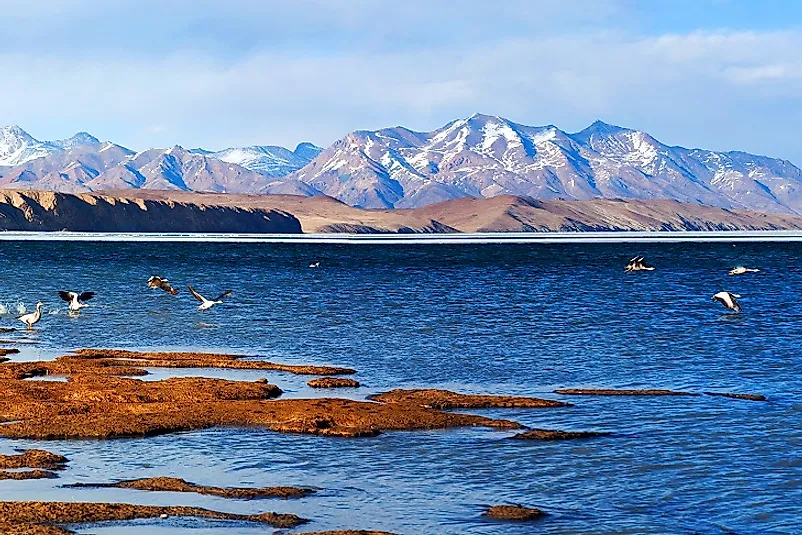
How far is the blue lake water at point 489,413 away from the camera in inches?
695

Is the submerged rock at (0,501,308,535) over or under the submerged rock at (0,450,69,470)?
under

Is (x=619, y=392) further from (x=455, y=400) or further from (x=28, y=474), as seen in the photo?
(x=28, y=474)

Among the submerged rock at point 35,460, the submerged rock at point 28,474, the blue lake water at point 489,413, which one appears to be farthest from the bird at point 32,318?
the submerged rock at point 28,474

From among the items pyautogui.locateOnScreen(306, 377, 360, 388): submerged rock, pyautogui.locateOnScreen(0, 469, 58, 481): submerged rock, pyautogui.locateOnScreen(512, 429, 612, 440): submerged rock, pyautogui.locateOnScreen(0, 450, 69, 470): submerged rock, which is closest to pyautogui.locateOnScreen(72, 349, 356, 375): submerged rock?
pyautogui.locateOnScreen(306, 377, 360, 388): submerged rock

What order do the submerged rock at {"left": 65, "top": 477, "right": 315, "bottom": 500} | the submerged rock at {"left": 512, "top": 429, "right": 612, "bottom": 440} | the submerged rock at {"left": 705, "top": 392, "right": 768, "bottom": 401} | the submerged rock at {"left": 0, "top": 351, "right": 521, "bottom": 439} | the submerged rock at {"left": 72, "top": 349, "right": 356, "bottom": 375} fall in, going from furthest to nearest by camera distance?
1. the submerged rock at {"left": 72, "top": 349, "right": 356, "bottom": 375}
2. the submerged rock at {"left": 705, "top": 392, "right": 768, "bottom": 401}
3. the submerged rock at {"left": 0, "top": 351, "right": 521, "bottom": 439}
4. the submerged rock at {"left": 512, "top": 429, "right": 612, "bottom": 440}
5. the submerged rock at {"left": 65, "top": 477, "right": 315, "bottom": 500}

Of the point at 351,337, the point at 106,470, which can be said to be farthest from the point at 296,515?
the point at 351,337

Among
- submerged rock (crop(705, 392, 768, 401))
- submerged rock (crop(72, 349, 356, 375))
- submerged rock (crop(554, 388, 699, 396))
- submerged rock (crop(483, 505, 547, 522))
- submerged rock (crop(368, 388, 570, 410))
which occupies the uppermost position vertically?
submerged rock (crop(705, 392, 768, 401))

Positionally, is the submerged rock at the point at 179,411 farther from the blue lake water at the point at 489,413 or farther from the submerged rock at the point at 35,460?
the submerged rock at the point at 35,460

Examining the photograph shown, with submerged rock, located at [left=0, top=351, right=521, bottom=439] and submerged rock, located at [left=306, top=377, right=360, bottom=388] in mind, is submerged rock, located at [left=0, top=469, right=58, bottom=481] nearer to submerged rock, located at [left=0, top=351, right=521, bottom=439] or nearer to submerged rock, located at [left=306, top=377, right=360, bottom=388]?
submerged rock, located at [left=0, top=351, right=521, bottom=439]

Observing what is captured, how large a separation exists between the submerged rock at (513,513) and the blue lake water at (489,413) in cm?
26

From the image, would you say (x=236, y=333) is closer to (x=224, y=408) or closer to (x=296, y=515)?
(x=224, y=408)

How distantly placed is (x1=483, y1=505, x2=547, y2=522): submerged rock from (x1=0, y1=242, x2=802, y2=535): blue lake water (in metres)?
0.26

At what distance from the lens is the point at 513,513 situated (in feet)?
56.4

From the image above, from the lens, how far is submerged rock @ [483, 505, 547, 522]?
56.0 ft
